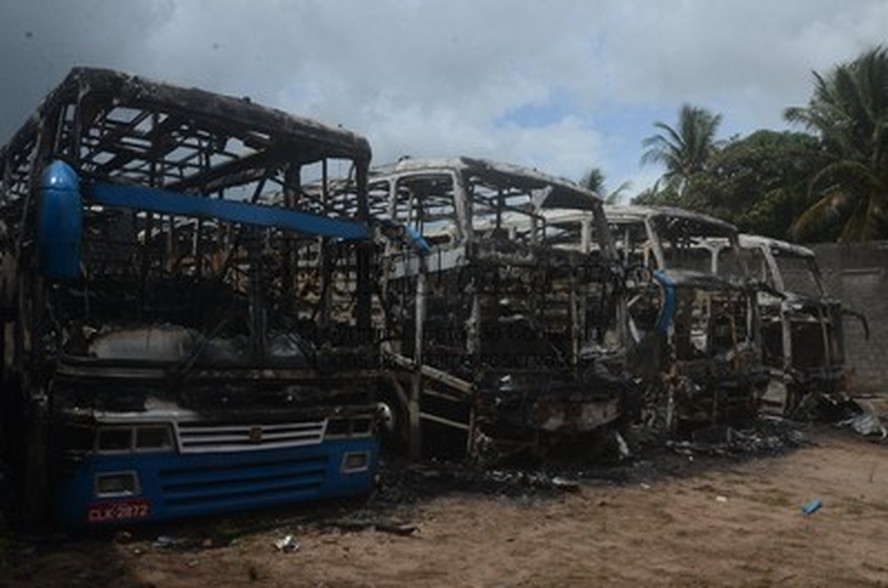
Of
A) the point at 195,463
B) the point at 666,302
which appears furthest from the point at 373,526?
the point at 666,302

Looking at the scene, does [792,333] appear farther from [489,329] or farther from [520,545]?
[520,545]

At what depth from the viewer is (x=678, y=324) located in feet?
31.3

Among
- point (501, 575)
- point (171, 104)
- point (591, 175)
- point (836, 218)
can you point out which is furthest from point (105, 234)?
point (591, 175)

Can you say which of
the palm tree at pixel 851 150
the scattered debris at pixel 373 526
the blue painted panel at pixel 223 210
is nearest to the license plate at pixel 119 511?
the scattered debris at pixel 373 526

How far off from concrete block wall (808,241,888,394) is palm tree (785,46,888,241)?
4.36m

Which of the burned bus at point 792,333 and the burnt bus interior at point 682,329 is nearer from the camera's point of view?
the burnt bus interior at point 682,329

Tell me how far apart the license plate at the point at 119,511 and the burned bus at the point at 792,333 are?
891cm

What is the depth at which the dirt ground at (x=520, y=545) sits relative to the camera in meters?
4.39

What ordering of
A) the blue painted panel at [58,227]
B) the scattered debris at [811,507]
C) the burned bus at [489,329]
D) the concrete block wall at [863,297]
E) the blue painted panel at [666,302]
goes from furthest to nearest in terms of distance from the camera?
the concrete block wall at [863,297], the blue painted panel at [666,302], the burned bus at [489,329], the scattered debris at [811,507], the blue painted panel at [58,227]

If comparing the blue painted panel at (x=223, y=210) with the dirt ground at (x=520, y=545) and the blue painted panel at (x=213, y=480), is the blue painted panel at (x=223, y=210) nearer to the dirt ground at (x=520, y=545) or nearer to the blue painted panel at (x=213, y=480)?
the blue painted panel at (x=213, y=480)

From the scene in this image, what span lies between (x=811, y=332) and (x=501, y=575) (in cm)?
970

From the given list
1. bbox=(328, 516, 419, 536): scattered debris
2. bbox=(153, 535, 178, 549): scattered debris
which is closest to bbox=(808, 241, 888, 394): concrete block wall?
bbox=(328, 516, 419, 536): scattered debris

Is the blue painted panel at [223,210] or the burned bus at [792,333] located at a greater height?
the blue painted panel at [223,210]

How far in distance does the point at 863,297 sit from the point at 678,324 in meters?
9.43
